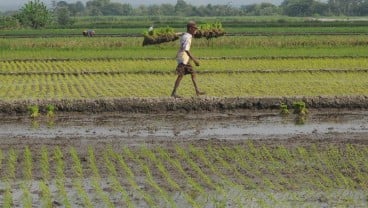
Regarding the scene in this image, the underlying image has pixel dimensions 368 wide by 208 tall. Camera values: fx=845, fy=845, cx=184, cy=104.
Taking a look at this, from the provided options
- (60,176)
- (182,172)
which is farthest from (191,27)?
(60,176)

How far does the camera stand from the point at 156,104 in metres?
12.0

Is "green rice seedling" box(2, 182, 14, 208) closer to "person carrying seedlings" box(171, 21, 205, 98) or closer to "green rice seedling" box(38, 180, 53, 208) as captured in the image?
"green rice seedling" box(38, 180, 53, 208)

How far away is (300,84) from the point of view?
14992mm

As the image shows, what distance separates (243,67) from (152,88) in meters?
4.92

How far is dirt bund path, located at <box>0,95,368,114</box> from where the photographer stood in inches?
468

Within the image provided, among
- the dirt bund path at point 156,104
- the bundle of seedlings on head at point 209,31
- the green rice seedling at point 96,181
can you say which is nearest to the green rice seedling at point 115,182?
the green rice seedling at point 96,181

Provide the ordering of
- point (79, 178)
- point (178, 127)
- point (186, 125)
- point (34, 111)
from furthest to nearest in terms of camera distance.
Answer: point (34, 111), point (186, 125), point (178, 127), point (79, 178)

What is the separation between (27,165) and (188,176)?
1.62m

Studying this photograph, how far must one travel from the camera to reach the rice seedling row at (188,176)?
664cm

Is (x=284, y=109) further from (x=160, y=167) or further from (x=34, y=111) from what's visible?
(x=160, y=167)

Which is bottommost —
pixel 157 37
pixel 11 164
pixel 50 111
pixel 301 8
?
pixel 301 8

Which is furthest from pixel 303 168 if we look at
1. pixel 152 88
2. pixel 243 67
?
pixel 243 67

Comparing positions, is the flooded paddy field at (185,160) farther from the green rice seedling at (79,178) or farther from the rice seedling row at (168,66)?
the rice seedling row at (168,66)

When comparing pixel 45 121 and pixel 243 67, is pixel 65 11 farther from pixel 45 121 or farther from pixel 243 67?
pixel 45 121
